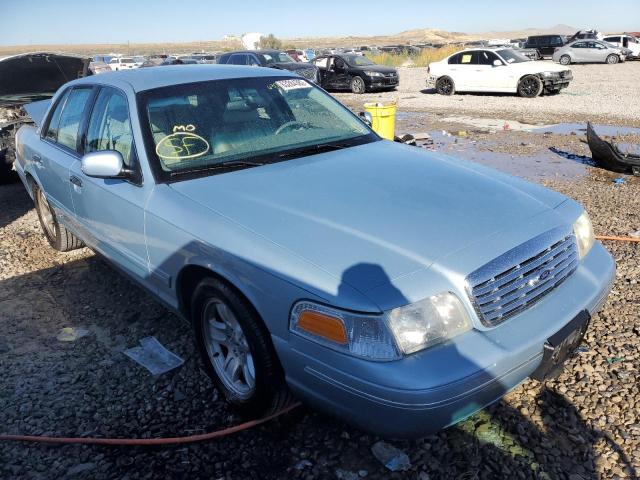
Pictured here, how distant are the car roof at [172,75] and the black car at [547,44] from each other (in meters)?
37.1

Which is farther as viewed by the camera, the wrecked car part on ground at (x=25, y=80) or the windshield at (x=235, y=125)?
the wrecked car part on ground at (x=25, y=80)

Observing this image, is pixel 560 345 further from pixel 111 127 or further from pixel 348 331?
pixel 111 127

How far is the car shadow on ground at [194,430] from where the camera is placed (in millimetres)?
2502

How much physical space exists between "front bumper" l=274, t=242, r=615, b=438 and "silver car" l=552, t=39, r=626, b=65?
1293 inches

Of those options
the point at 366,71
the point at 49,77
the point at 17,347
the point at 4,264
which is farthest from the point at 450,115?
the point at 17,347

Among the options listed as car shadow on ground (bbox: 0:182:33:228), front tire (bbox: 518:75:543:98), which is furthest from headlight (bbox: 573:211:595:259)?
front tire (bbox: 518:75:543:98)

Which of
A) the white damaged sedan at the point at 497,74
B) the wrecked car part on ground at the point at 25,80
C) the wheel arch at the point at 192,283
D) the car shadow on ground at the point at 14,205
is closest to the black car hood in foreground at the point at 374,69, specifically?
the white damaged sedan at the point at 497,74

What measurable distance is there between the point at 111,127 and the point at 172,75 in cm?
54

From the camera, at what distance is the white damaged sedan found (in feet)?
55.0

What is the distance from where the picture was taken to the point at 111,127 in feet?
11.7

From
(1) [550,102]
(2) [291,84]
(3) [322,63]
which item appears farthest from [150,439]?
(3) [322,63]

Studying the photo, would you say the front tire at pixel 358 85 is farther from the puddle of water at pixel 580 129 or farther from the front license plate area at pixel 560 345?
the front license plate area at pixel 560 345

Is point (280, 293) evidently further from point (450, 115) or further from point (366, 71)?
point (366, 71)

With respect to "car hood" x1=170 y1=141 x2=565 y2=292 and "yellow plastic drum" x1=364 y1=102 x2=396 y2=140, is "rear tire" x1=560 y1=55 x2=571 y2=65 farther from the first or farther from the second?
"car hood" x1=170 y1=141 x2=565 y2=292
